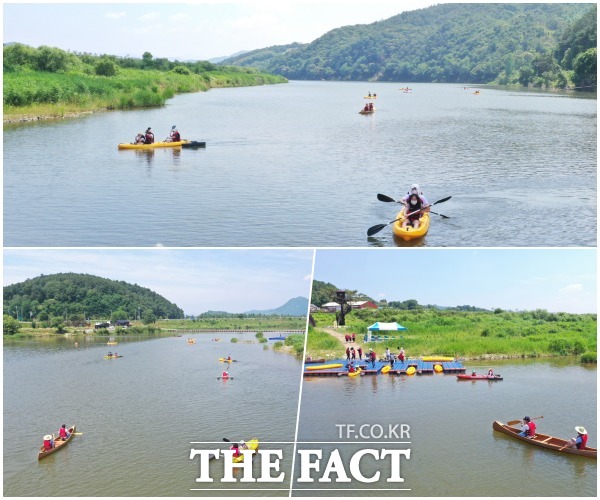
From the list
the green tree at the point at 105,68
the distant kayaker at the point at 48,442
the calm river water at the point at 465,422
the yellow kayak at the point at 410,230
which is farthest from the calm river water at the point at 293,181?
the green tree at the point at 105,68

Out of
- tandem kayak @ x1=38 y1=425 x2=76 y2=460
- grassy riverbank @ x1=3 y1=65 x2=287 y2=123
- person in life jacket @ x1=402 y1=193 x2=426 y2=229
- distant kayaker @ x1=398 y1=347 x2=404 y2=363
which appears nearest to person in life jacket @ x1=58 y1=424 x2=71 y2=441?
tandem kayak @ x1=38 y1=425 x2=76 y2=460

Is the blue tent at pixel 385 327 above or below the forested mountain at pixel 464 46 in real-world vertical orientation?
below

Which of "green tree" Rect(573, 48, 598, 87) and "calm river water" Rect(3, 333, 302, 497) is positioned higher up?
"green tree" Rect(573, 48, 598, 87)

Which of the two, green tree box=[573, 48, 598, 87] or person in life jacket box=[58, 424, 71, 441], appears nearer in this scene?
person in life jacket box=[58, 424, 71, 441]

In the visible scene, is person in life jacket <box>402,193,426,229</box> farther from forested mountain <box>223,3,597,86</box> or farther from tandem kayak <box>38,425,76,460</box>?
forested mountain <box>223,3,597,86</box>

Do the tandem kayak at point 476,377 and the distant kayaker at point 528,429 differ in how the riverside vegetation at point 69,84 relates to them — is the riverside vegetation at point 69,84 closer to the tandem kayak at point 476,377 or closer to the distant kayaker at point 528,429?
the tandem kayak at point 476,377

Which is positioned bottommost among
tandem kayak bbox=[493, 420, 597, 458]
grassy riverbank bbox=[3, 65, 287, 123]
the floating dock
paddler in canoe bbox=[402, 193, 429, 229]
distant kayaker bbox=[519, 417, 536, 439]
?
tandem kayak bbox=[493, 420, 597, 458]
